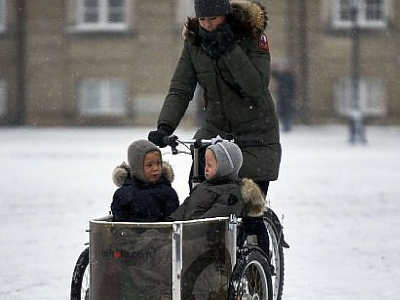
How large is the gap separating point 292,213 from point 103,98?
68.4 ft

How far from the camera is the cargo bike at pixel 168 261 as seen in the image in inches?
228

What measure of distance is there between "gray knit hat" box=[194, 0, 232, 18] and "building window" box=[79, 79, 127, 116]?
2598 centimetres

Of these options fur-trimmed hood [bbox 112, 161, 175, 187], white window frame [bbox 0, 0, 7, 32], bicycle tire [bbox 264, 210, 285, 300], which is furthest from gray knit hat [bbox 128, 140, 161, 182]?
white window frame [bbox 0, 0, 7, 32]

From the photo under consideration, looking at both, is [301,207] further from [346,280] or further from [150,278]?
[150,278]

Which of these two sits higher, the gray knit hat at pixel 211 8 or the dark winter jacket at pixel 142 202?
the gray knit hat at pixel 211 8

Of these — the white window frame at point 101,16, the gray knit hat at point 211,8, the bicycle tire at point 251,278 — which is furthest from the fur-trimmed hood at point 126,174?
the white window frame at point 101,16

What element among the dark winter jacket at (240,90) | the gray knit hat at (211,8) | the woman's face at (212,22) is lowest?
the dark winter jacket at (240,90)

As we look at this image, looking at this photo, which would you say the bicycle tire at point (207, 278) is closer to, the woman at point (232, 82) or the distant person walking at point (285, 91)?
the woman at point (232, 82)

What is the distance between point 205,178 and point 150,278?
921 millimetres

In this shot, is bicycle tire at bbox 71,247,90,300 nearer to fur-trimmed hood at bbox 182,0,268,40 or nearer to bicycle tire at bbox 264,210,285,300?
bicycle tire at bbox 264,210,285,300

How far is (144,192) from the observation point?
20.3ft

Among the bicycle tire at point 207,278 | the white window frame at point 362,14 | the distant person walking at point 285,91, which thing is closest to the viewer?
the bicycle tire at point 207,278

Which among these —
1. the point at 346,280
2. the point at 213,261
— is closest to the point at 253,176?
the point at 213,261

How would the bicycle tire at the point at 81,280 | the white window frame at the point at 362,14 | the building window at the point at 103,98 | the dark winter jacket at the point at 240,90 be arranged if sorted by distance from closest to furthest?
the bicycle tire at the point at 81,280 < the dark winter jacket at the point at 240,90 < the building window at the point at 103,98 < the white window frame at the point at 362,14
